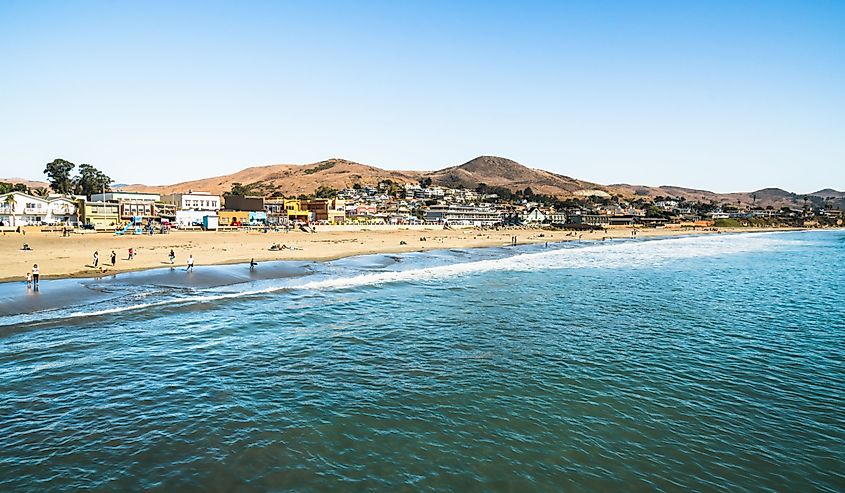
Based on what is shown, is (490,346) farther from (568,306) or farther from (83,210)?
(83,210)

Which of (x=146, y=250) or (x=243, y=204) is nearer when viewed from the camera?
(x=146, y=250)

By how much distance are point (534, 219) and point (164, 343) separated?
415ft

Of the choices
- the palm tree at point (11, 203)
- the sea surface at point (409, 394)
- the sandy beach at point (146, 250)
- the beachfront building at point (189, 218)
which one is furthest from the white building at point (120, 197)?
the sea surface at point (409, 394)

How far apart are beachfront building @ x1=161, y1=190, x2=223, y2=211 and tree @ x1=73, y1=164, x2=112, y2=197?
15.9 metres

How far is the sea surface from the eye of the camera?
8.88 metres

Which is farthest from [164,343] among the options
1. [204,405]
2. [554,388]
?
[554,388]

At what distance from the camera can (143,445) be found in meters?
9.55

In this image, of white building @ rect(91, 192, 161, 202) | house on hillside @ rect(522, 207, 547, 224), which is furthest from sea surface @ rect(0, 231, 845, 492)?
house on hillside @ rect(522, 207, 547, 224)

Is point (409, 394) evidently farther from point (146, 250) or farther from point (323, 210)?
point (323, 210)

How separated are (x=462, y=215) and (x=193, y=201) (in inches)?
2503

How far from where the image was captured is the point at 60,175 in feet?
285

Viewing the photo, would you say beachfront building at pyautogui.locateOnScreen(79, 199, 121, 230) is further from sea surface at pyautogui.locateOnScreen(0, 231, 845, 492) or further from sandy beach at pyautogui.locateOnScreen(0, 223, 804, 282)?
sea surface at pyautogui.locateOnScreen(0, 231, 845, 492)

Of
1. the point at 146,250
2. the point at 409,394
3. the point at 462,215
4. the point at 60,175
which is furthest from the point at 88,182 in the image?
the point at 409,394

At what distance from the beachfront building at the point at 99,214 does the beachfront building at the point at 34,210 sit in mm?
2160
